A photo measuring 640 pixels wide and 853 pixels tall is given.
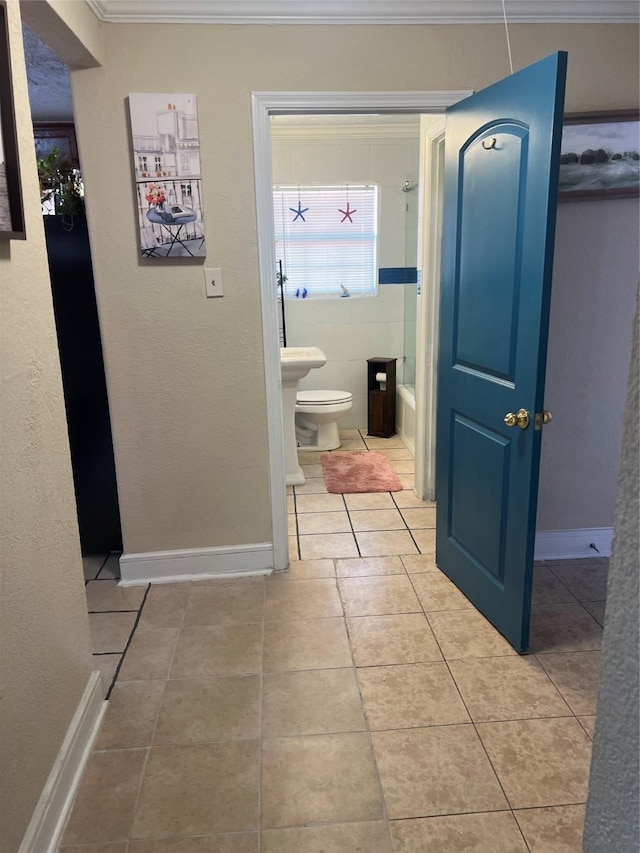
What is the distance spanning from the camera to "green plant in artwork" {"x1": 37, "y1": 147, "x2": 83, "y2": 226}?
8.25 feet

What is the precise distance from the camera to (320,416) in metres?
4.46

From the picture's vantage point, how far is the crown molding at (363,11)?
2238mm

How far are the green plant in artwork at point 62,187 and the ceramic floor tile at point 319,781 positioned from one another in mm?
2213

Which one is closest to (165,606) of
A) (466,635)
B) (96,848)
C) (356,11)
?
(96,848)

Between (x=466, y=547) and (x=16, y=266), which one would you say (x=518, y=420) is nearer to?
(x=466, y=547)

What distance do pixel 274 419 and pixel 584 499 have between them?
1.52m

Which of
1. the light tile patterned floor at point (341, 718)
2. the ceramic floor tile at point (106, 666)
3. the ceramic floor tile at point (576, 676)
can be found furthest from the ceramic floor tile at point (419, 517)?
the ceramic floor tile at point (106, 666)

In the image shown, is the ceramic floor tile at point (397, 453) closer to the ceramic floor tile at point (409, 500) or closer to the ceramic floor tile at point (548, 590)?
the ceramic floor tile at point (409, 500)

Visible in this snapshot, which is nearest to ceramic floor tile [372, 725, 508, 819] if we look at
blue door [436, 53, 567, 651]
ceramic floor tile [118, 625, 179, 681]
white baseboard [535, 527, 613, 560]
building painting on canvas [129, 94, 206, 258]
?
blue door [436, 53, 567, 651]

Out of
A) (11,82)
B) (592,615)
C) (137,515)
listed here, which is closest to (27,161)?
(11,82)

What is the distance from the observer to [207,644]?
228cm

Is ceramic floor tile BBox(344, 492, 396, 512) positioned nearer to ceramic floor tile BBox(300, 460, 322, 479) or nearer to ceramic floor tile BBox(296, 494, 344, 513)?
ceramic floor tile BBox(296, 494, 344, 513)

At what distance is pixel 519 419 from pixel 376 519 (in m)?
1.48

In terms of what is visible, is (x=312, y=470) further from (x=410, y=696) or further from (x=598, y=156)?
(x=598, y=156)
